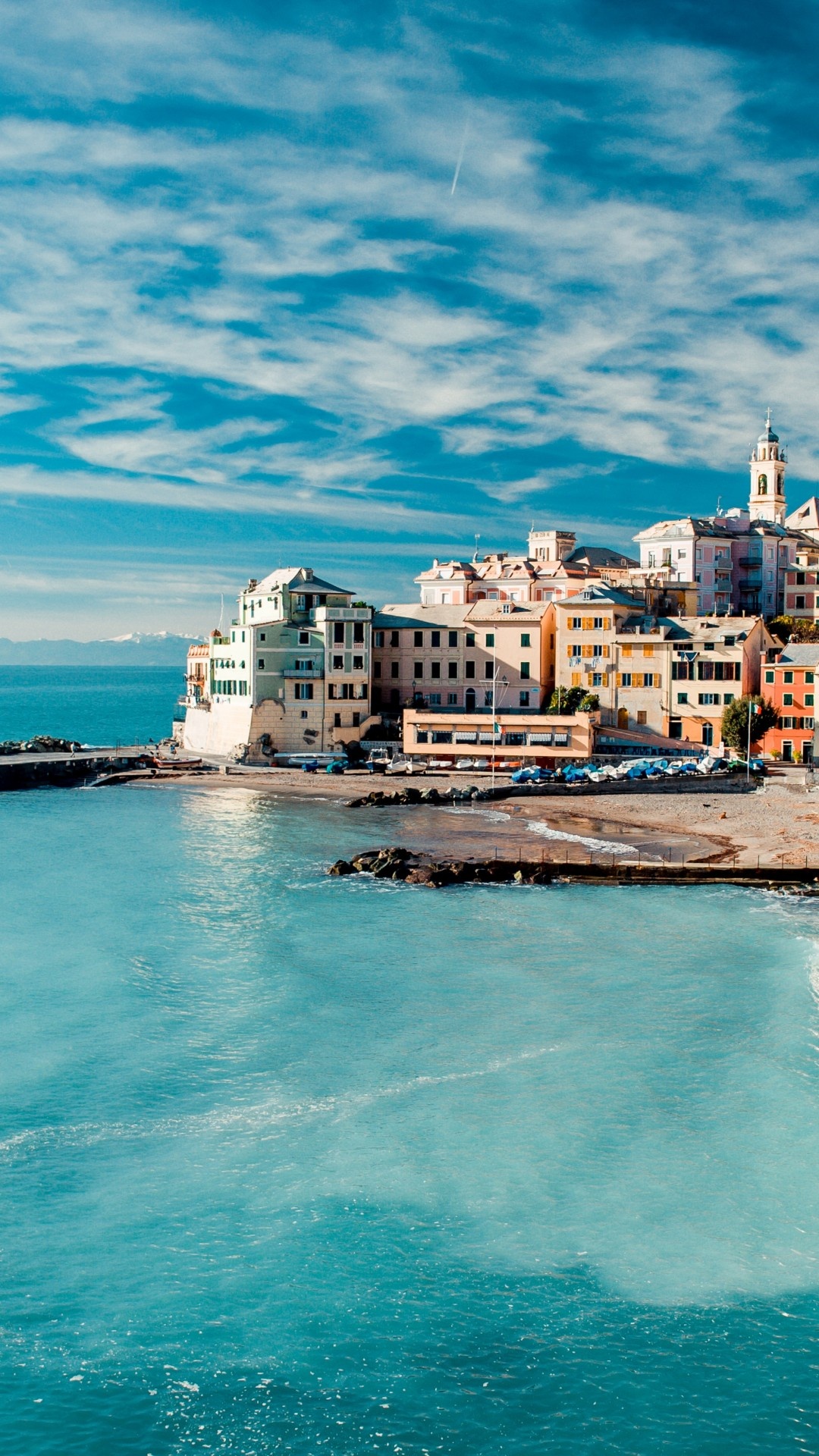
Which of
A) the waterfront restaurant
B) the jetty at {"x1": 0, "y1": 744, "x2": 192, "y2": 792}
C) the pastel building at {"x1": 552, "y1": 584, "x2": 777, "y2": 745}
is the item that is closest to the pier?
the jetty at {"x1": 0, "y1": 744, "x2": 192, "y2": 792}

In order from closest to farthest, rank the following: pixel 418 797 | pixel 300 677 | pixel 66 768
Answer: pixel 418 797 → pixel 66 768 → pixel 300 677

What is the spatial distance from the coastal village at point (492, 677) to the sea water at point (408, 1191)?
37.2 m

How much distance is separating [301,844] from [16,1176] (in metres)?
32.1

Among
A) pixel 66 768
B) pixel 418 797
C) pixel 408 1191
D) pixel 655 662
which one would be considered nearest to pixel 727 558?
pixel 655 662

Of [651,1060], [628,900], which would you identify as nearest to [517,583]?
[628,900]

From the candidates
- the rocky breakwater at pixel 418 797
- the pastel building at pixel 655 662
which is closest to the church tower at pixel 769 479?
the pastel building at pixel 655 662

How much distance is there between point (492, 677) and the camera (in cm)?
8350

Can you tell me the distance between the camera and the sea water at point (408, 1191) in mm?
15883

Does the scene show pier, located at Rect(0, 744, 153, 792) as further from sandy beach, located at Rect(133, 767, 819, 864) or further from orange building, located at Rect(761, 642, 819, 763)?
orange building, located at Rect(761, 642, 819, 763)

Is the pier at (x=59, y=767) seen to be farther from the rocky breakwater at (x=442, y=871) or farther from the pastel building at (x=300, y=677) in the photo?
the rocky breakwater at (x=442, y=871)

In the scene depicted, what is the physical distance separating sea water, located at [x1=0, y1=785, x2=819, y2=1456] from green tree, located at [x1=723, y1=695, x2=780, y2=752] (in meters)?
35.5

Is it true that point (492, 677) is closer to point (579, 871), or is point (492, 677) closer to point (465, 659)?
point (465, 659)

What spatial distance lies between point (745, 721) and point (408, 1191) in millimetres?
56111

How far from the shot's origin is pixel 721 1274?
18.8 metres
